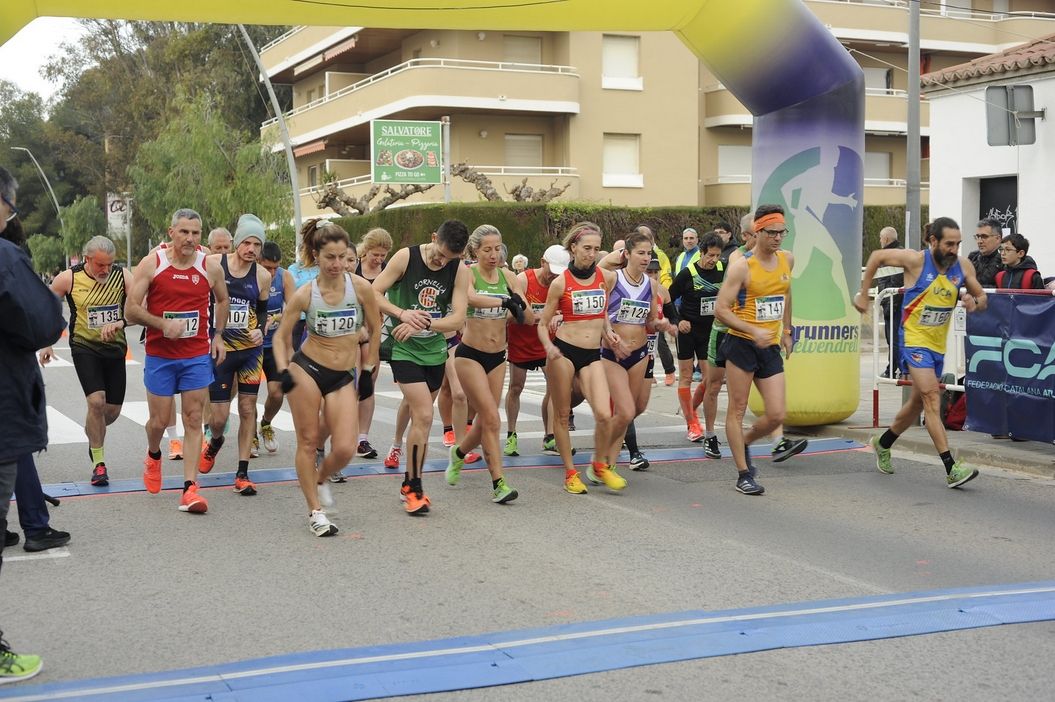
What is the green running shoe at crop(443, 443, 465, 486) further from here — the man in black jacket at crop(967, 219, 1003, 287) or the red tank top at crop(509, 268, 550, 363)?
the man in black jacket at crop(967, 219, 1003, 287)

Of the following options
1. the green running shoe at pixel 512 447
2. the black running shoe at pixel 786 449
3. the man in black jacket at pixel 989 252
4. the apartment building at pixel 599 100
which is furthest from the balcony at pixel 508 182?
the black running shoe at pixel 786 449

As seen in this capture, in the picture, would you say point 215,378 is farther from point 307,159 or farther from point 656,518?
Answer: point 307,159

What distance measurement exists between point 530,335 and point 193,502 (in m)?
3.73

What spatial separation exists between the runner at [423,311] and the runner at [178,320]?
1.40 m

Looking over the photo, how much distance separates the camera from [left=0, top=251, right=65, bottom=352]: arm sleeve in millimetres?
4809

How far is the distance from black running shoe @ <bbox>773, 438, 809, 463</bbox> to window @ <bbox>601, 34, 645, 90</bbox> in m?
31.1

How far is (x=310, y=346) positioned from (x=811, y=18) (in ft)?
21.1

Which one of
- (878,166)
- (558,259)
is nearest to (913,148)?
(558,259)

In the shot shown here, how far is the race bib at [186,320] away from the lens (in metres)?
8.74

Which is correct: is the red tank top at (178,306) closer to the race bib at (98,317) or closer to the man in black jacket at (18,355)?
the race bib at (98,317)

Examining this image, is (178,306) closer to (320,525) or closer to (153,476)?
(153,476)

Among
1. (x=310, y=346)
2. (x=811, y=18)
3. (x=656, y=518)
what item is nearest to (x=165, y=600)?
(x=310, y=346)

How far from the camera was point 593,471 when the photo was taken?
9422 millimetres

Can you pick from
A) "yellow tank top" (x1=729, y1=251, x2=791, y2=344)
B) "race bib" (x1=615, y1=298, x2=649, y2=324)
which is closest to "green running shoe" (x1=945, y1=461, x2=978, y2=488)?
"yellow tank top" (x1=729, y1=251, x2=791, y2=344)
